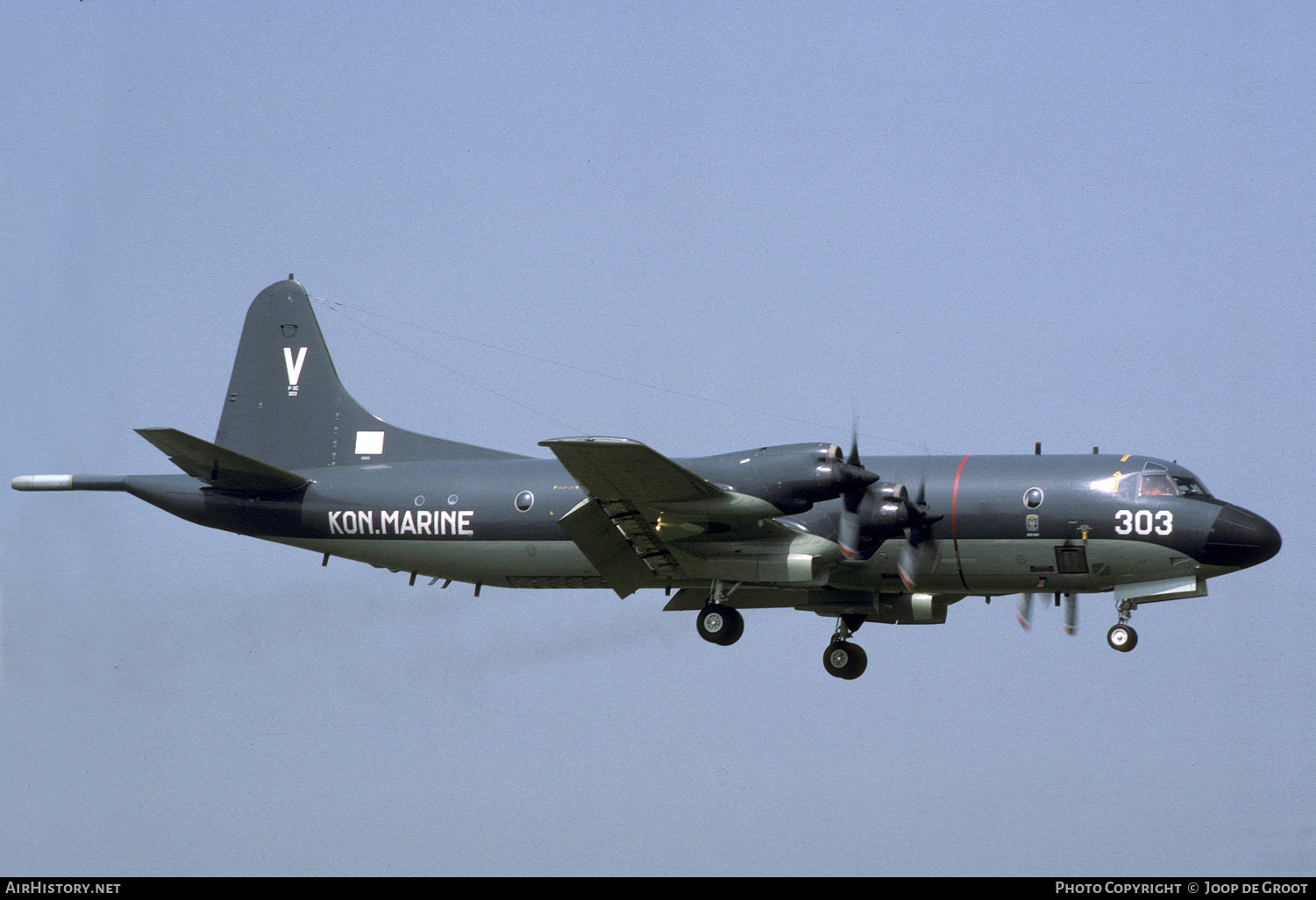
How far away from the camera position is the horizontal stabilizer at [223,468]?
97.6 feet

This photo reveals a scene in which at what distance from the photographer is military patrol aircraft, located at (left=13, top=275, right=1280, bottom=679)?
1079 inches

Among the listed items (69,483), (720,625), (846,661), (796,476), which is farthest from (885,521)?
(69,483)

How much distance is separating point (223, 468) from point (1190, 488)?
58.0ft

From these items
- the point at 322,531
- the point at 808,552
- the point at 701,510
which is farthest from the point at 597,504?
the point at 322,531

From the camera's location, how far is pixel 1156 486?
92.6ft

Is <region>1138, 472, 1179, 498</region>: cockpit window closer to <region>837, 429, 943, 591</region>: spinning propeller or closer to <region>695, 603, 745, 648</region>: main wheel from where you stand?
<region>837, 429, 943, 591</region>: spinning propeller

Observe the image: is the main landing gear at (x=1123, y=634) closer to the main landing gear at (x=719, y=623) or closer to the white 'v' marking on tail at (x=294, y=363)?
the main landing gear at (x=719, y=623)

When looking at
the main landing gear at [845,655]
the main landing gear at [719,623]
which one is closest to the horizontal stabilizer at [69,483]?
the main landing gear at [719,623]

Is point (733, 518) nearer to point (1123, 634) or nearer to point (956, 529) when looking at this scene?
point (956, 529)

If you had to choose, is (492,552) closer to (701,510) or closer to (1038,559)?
(701,510)

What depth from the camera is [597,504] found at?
28.2m

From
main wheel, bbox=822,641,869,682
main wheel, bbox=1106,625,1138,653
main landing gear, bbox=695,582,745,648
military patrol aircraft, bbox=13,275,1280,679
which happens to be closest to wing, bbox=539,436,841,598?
military patrol aircraft, bbox=13,275,1280,679
